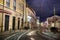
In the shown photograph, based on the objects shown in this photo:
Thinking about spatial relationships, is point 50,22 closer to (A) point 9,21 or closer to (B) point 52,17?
(B) point 52,17

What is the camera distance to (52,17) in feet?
31.5

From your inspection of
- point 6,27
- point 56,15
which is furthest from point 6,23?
point 56,15

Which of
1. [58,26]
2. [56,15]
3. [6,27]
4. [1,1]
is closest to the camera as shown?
[56,15]

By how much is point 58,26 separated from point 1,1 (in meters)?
5.49

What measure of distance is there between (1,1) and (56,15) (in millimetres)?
5325

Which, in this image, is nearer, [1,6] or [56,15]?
[56,15]

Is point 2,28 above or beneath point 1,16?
beneath

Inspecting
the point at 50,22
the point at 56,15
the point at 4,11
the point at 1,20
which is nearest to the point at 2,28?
the point at 1,20

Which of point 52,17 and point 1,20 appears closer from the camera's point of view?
point 52,17

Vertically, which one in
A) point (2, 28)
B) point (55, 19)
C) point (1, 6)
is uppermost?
point (1, 6)

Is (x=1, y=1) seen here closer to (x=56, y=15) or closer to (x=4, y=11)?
(x=4, y=11)

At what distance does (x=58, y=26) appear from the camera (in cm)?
1018

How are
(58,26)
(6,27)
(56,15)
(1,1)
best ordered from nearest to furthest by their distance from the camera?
1. (56,15)
2. (58,26)
3. (1,1)
4. (6,27)

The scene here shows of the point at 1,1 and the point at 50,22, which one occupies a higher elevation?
the point at 1,1
